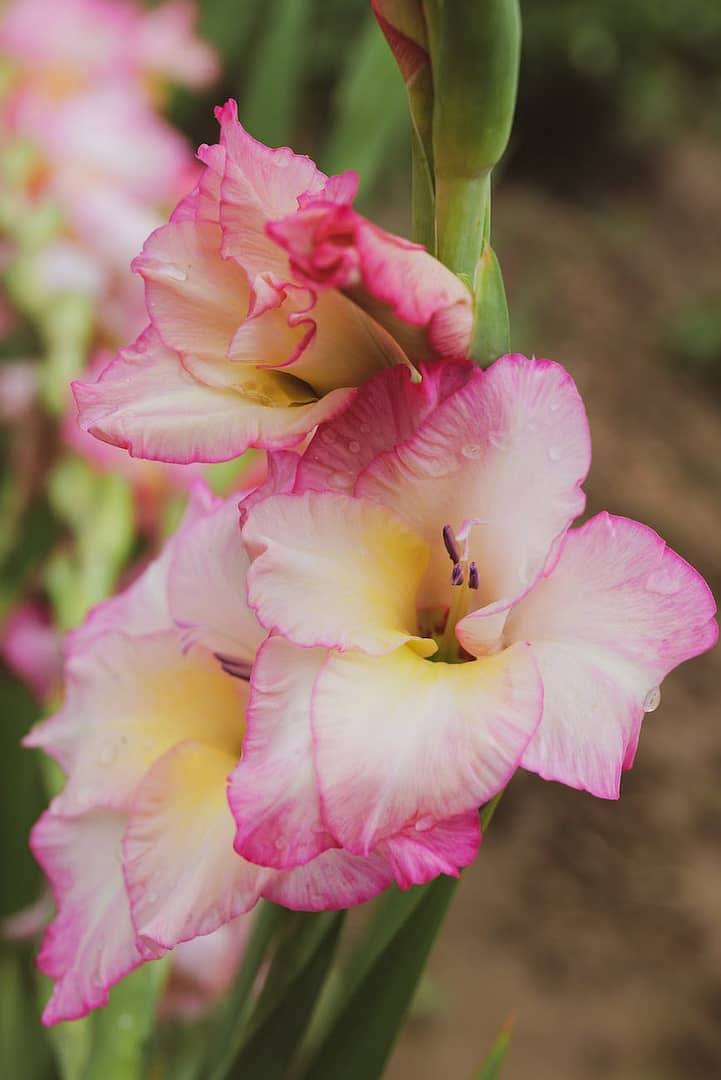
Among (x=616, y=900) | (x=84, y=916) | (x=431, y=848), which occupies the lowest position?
(x=616, y=900)

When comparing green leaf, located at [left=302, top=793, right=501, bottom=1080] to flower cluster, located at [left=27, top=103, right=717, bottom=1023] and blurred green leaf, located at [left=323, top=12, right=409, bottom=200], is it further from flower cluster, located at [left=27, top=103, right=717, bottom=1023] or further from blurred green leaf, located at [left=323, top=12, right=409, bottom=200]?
blurred green leaf, located at [left=323, top=12, right=409, bottom=200]

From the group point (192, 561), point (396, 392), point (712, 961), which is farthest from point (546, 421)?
point (712, 961)

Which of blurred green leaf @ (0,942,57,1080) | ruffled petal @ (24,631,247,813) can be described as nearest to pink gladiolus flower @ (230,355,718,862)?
ruffled petal @ (24,631,247,813)

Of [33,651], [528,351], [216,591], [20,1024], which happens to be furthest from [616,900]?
[216,591]

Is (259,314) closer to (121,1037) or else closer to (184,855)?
(184,855)

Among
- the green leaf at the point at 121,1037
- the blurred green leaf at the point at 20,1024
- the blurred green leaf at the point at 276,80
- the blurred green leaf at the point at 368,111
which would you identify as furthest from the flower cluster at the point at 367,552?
the blurred green leaf at the point at 276,80

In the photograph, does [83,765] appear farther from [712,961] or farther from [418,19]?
[712,961]
